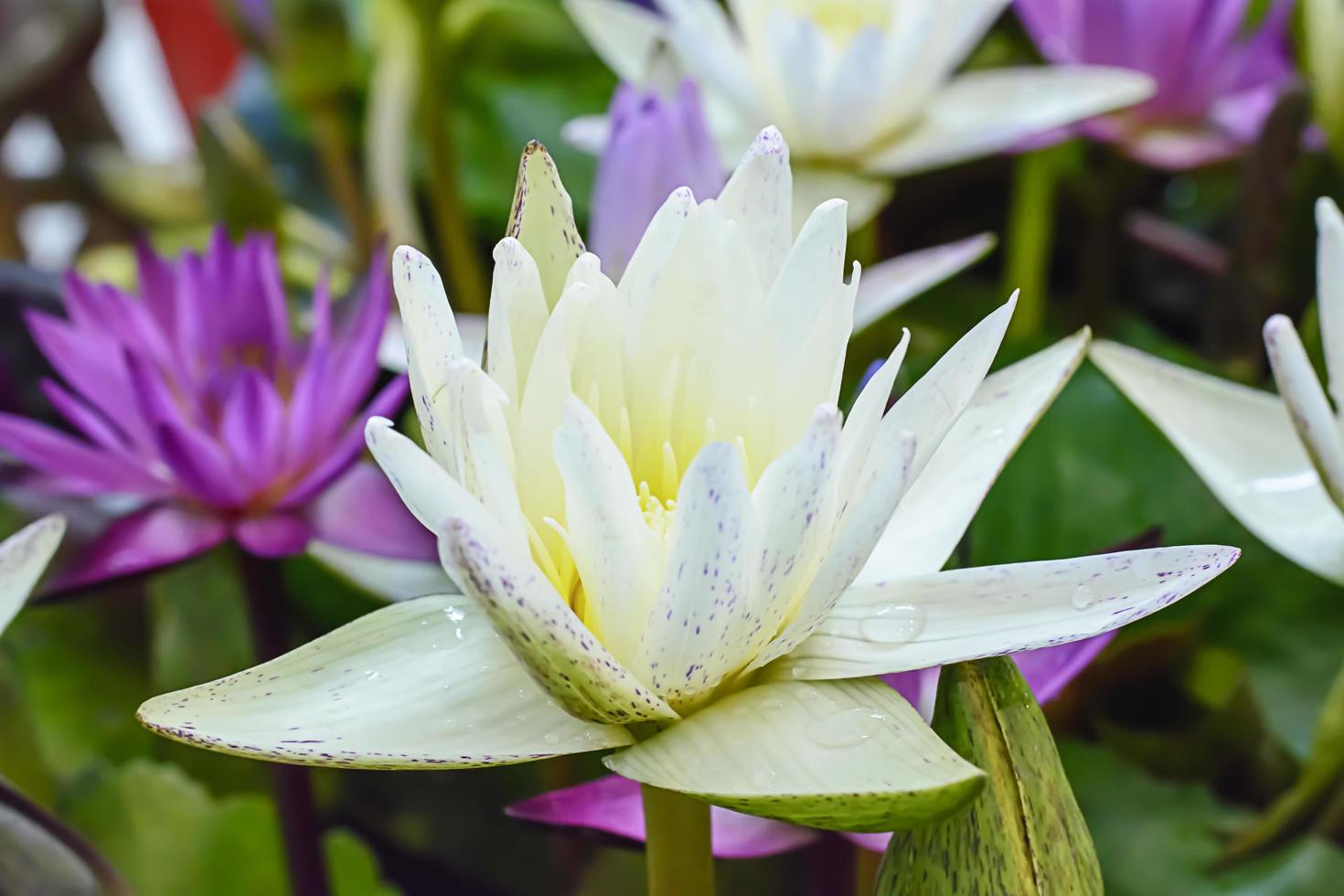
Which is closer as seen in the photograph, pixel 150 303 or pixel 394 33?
pixel 150 303

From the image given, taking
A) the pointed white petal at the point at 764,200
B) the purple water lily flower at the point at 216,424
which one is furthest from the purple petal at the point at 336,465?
the pointed white petal at the point at 764,200

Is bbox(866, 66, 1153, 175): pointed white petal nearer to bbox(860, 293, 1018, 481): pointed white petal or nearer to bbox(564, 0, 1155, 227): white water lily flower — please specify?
bbox(564, 0, 1155, 227): white water lily flower

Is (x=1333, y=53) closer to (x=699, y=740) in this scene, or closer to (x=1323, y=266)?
(x=1323, y=266)

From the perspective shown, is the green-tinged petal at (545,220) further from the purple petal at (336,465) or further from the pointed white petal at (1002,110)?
the pointed white petal at (1002,110)

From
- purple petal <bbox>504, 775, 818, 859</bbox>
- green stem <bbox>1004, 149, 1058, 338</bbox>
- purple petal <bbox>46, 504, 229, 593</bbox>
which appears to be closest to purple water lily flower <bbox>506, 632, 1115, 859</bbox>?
purple petal <bbox>504, 775, 818, 859</bbox>

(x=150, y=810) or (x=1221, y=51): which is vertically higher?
(x=1221, y=51)

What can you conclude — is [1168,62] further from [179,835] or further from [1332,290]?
[179,835]

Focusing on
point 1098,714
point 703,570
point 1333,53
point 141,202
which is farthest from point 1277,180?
point 141,202
